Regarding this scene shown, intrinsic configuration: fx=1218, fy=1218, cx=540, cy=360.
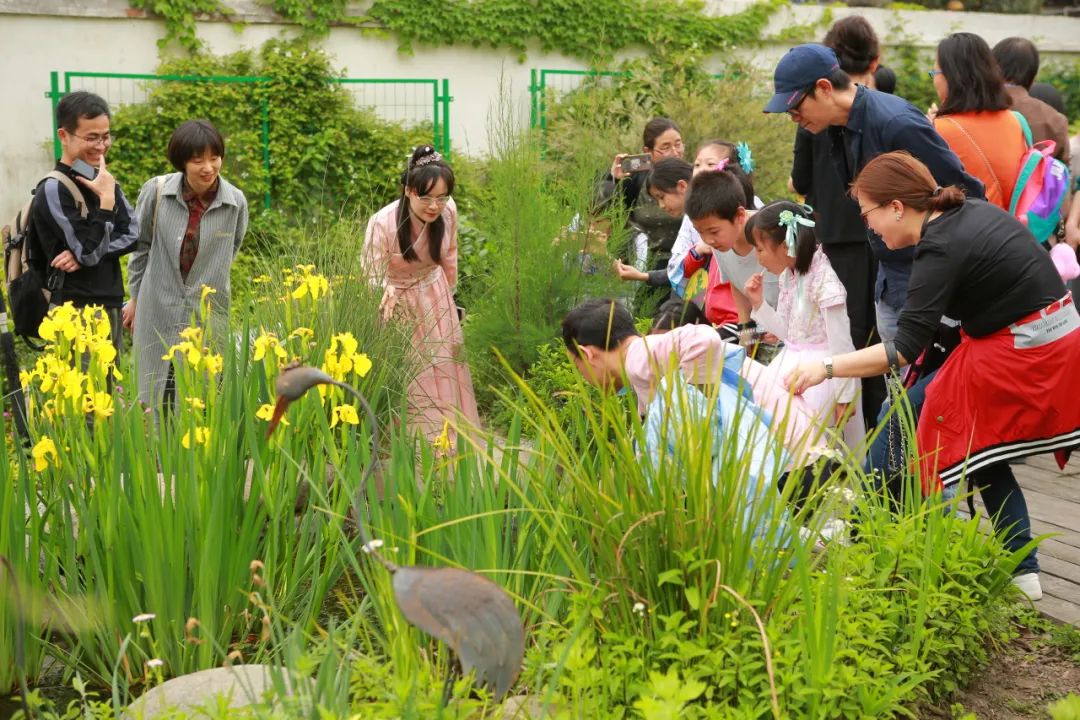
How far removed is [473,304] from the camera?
246 inches

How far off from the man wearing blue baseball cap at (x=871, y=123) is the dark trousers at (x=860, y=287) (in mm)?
237

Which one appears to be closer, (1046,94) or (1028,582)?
(1028,582)

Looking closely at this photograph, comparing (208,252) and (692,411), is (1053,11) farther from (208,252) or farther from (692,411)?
(692,411)

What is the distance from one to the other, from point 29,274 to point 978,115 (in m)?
3.80

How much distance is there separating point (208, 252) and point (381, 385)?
177 centimetres

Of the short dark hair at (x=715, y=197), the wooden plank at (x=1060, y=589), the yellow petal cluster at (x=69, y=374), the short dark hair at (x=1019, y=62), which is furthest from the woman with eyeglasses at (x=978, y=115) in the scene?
the yellow petal cluster at (x=69, y=374)

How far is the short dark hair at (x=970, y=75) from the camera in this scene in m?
4.44

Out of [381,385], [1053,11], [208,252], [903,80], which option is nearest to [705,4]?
[903,80]

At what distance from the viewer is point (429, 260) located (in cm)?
549

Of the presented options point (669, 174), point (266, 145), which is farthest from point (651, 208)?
point (266, 145)

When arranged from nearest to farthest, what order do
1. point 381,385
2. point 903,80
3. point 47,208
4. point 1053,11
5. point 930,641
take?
point 930,641, point 381,385, point 47,208, point 903,80, point 1053,11

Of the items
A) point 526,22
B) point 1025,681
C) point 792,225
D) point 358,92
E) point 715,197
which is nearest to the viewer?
point 1025,681

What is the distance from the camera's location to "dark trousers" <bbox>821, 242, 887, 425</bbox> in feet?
14.6

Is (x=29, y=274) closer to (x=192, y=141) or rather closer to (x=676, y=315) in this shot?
(x=192, y=141)
